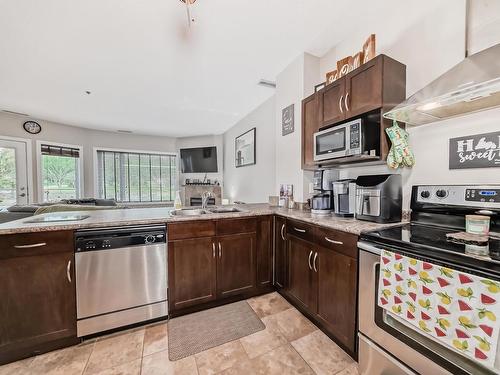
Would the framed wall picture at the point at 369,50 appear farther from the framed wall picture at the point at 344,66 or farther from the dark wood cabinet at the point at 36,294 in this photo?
the dark wood cabinet at the point at 36,294

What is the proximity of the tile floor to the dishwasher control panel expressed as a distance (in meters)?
0.72

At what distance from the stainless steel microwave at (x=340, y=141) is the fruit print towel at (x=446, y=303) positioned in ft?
2.82

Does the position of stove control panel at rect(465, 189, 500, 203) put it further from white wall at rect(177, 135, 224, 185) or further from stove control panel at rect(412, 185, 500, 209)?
white wall at rect(177, 135, 224, 185)

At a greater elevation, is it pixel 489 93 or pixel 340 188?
pixel 489 93

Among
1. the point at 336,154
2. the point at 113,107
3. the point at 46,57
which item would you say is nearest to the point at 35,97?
the point at 113,107

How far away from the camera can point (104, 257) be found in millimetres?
1624

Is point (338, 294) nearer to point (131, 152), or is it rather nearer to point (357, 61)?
point (357, 61)

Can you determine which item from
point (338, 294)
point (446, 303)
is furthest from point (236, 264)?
point (446, 303)

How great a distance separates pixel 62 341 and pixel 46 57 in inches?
115

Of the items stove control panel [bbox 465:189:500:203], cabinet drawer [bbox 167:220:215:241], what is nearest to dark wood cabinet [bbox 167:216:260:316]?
cabinet drawer [bbox 167:220:215:241]

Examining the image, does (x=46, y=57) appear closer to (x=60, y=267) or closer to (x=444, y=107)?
(x=60, y=267)

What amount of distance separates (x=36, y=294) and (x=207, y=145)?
17.2ft

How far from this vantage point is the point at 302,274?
1.87 m

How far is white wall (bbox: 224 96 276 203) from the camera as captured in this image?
361cm
